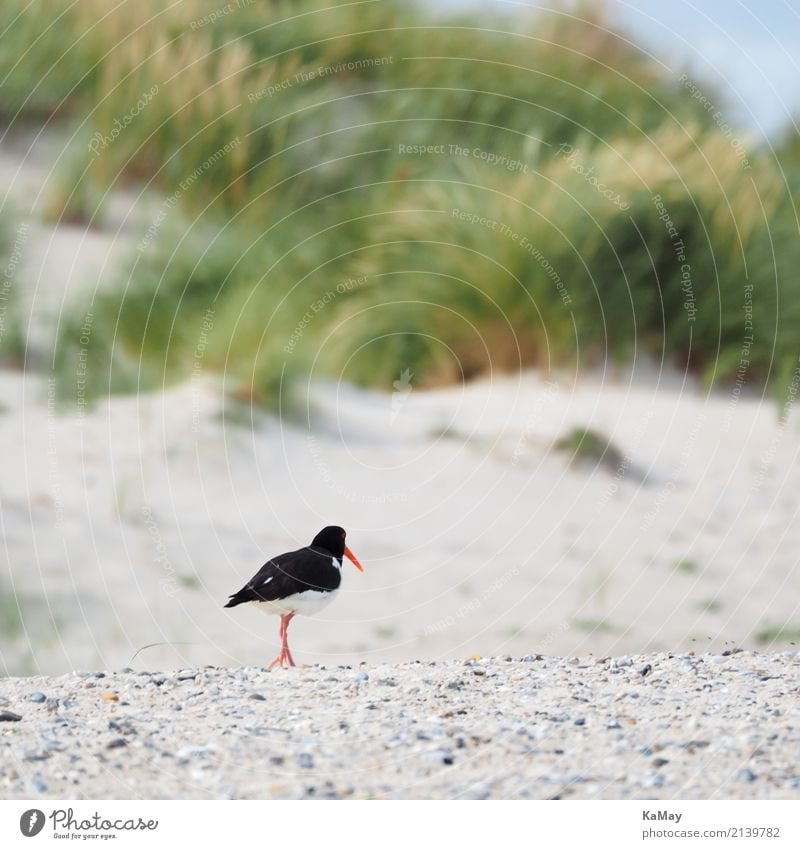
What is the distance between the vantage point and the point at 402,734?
13.6ft

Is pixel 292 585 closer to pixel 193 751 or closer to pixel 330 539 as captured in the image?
pixel 330 539

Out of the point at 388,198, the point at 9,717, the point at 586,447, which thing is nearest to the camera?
the point at 9,717

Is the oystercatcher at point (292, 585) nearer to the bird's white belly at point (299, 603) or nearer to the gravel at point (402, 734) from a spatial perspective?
the bird's white belly at point (299, 603)

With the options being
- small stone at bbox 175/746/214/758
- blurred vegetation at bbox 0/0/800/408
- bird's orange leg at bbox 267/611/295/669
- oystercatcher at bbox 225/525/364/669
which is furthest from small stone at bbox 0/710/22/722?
blurred vegetation at bbox 0/0/800/408

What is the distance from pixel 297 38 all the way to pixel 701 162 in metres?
3.69

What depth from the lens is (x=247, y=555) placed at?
7027mm

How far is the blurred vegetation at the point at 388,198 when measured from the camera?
28.6 feet

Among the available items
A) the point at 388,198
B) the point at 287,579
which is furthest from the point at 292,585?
the point at 388,198

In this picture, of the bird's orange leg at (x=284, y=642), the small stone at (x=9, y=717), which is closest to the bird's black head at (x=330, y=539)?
the bird's orange leg at (x=284, y=642)

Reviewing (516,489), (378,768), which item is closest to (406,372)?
(516,489)

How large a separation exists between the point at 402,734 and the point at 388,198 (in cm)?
637

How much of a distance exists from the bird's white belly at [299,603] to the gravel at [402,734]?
0.23m

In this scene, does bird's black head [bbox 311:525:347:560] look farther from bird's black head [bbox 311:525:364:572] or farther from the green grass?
the green grass

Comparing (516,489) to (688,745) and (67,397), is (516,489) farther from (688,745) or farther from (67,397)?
(688,745)
